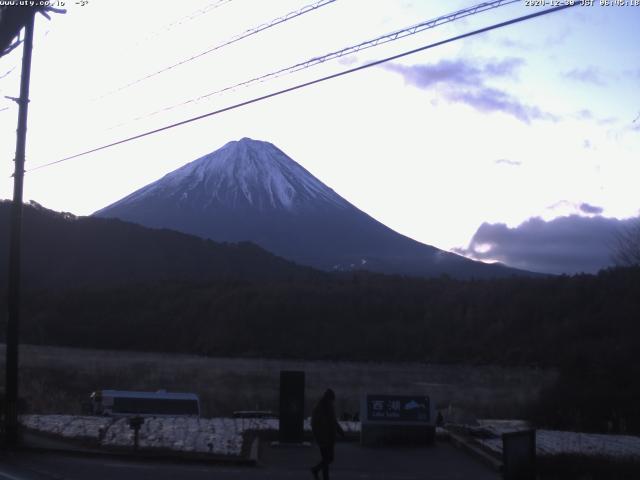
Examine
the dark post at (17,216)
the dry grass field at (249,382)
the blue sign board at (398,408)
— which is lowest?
the dry grass field at (249,382)

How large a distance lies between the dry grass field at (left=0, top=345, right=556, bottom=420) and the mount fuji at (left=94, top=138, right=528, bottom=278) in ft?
242

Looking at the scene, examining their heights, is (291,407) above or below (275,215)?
below

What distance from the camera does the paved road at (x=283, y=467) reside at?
1450 cm

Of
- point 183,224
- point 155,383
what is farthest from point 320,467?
point 183,224

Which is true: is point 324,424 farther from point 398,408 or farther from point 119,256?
point 119,256

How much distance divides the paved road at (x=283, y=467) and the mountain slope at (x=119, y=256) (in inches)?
2512

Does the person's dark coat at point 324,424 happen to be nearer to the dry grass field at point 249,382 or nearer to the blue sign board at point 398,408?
the blue sign board at point 398,408

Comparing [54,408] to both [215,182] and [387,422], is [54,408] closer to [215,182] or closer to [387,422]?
[387,422]

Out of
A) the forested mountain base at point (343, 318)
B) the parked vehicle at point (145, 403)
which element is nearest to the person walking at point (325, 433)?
the parked vehicle at point (145, 403)

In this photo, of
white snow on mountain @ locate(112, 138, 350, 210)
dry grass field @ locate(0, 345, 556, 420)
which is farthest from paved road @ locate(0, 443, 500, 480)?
white snow on mountain @ locate(112, 138, 350, 210)

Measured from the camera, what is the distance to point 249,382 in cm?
3841

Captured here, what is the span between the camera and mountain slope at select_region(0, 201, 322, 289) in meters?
84.5

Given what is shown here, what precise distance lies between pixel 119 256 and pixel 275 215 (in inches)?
1900

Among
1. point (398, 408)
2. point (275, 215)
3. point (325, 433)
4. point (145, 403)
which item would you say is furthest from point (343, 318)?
point (275, 215)
